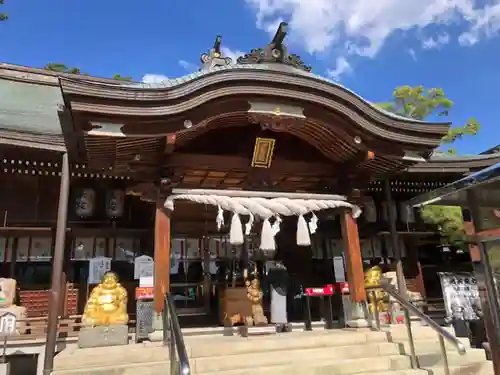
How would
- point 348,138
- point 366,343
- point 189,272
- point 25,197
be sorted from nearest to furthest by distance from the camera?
point 366,343
point 348,138
point 25,197
point 189,272

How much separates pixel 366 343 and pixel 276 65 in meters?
5.45

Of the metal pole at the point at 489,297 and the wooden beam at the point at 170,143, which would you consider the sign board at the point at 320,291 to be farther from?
the metal pole at the point at 489,297

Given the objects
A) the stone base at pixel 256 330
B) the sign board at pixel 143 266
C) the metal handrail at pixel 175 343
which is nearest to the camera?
the metal handrail at pixel 175 343

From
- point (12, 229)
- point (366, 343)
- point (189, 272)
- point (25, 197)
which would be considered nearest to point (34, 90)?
point (25, 197)

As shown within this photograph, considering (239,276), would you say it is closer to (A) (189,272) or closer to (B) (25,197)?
(A) (189,272)

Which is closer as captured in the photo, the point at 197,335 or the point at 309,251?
the point at 197,335

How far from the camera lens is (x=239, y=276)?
10.7 metres

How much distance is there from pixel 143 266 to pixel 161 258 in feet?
6.00

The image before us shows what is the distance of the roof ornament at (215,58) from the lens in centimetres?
873

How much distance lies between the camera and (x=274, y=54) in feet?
26.9

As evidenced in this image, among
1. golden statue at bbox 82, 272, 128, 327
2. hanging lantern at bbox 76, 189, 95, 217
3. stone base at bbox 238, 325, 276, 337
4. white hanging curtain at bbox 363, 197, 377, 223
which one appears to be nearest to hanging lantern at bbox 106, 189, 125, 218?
hanging lantern at bbox 76, 189, 95, 217

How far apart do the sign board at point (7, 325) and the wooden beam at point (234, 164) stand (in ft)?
13.6

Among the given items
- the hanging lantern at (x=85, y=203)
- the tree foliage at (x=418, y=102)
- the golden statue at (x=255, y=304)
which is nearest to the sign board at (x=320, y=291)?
the golden statue at (x=255, y=304)

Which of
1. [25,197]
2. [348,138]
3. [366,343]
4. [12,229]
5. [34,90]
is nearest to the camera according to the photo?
[366,343]
